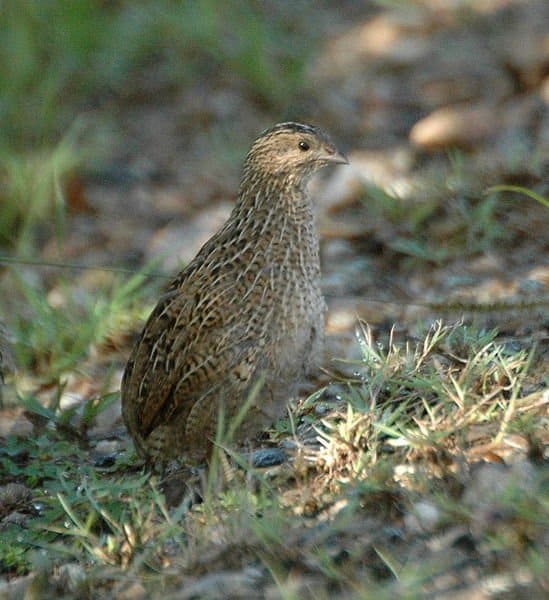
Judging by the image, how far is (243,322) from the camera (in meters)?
4.45

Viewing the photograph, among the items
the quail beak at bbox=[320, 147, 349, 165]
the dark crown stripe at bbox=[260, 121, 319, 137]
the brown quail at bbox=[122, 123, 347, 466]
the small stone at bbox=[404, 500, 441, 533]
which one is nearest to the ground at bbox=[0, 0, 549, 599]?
the small stone at bbox=[404, 500, 441, 533]

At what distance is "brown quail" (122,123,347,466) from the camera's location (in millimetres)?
4434

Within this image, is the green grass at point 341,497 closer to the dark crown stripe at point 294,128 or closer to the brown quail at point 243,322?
the brown quail at point 243,322

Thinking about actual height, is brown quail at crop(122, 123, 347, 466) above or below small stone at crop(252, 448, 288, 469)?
above

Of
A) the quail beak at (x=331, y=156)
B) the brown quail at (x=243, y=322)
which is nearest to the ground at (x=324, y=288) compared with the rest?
the brown quail at (x=243, y=322)

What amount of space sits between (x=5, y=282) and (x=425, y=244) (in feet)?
6.51

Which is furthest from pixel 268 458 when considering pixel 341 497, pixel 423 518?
pixel 423 518

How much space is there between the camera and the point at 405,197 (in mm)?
6344

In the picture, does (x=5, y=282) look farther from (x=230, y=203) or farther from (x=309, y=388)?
(x=309, y=388)

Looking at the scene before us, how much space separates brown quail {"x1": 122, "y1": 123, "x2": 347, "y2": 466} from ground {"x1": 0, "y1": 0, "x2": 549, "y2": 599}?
0.17 metres

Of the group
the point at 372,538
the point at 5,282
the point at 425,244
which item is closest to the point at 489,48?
the point at 425,244

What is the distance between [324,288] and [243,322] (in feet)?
5.51

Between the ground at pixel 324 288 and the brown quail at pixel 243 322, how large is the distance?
0.55 ft

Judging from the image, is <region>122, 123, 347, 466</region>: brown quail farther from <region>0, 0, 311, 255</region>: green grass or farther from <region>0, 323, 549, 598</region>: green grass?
<region>0, 0, 311, 255</region>: green grass
